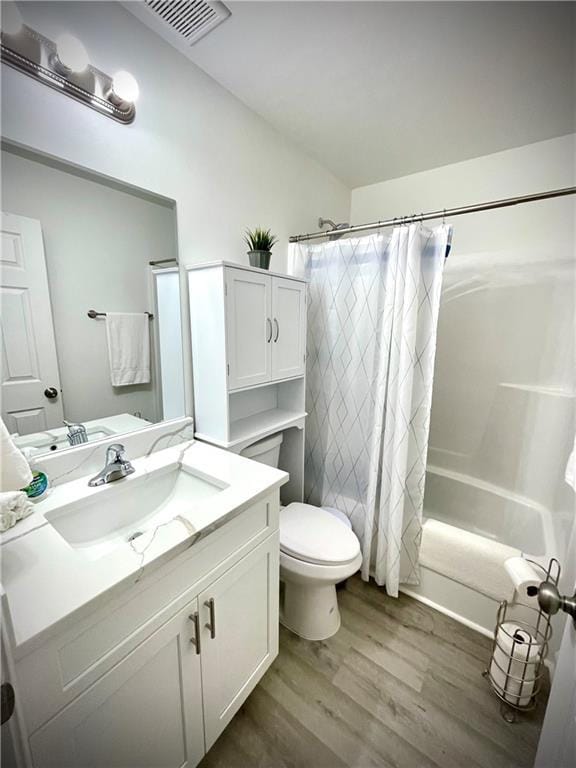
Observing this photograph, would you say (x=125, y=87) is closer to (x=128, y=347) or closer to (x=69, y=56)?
(x=69, y=56)

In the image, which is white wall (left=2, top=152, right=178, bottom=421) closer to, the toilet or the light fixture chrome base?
the light fixture chrome base

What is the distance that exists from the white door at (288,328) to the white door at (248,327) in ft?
0.14

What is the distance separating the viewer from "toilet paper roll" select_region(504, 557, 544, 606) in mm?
1189

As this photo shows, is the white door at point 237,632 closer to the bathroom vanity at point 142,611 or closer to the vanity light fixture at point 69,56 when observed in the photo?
the bathroom vanity at point 142,611

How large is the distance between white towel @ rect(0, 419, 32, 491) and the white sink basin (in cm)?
14

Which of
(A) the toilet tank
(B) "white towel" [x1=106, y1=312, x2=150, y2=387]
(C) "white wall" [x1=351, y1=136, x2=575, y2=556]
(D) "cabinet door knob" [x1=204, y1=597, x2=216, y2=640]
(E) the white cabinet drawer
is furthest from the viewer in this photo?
(C) "white wall" [x1=351, y1=136, x2=575, y2=556]

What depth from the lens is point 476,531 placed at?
2.04 m

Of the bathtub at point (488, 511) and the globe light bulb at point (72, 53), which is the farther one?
the bathtub at point (488, 511)

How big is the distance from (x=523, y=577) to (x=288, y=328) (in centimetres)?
141

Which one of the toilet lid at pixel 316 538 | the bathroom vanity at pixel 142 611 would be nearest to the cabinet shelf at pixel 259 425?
the bathroom vanity at pixel 142 611

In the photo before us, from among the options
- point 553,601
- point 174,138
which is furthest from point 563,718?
point 174,138

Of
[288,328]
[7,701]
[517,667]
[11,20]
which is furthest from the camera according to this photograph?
[288,328]

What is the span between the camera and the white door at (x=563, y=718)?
58 centimetres

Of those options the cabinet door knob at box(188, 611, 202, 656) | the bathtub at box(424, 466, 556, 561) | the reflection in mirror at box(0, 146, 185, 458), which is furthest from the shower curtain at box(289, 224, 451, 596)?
the cabinet door knob at box(188, 611, 202, 656)
